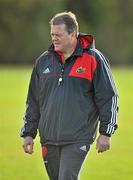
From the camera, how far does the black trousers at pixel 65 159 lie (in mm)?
7664

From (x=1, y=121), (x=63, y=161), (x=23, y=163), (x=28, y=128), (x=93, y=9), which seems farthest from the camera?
(x=93, y=9)

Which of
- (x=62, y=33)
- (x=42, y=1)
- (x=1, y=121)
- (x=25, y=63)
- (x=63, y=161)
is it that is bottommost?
(x=25, y=63)

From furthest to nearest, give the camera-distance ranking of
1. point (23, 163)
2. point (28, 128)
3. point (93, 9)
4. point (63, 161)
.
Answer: point (93, 9) < point (23, 163) < point (28, 128) < point (63, 161)

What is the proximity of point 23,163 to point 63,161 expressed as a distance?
479 cm

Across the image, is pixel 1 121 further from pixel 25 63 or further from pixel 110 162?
pixel 25 63

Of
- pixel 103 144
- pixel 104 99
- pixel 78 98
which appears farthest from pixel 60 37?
pixel 103 144

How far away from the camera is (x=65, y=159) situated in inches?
303

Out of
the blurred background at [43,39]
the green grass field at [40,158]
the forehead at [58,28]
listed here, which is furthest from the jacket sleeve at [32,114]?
the blurred background at [43,39]

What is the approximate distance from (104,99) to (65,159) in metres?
0.71

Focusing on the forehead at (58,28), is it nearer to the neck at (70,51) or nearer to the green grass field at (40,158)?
the neck at (70,51)

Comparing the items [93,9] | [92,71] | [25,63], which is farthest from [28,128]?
[93,9]

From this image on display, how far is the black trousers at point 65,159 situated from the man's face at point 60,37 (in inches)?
39.0

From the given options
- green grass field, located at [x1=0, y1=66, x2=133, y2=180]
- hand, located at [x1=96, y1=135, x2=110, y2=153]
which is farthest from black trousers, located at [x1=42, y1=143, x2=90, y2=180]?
green grass field, located at [x1=0, y1=66, x2=133, y2=180]

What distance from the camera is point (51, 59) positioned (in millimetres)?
7992
